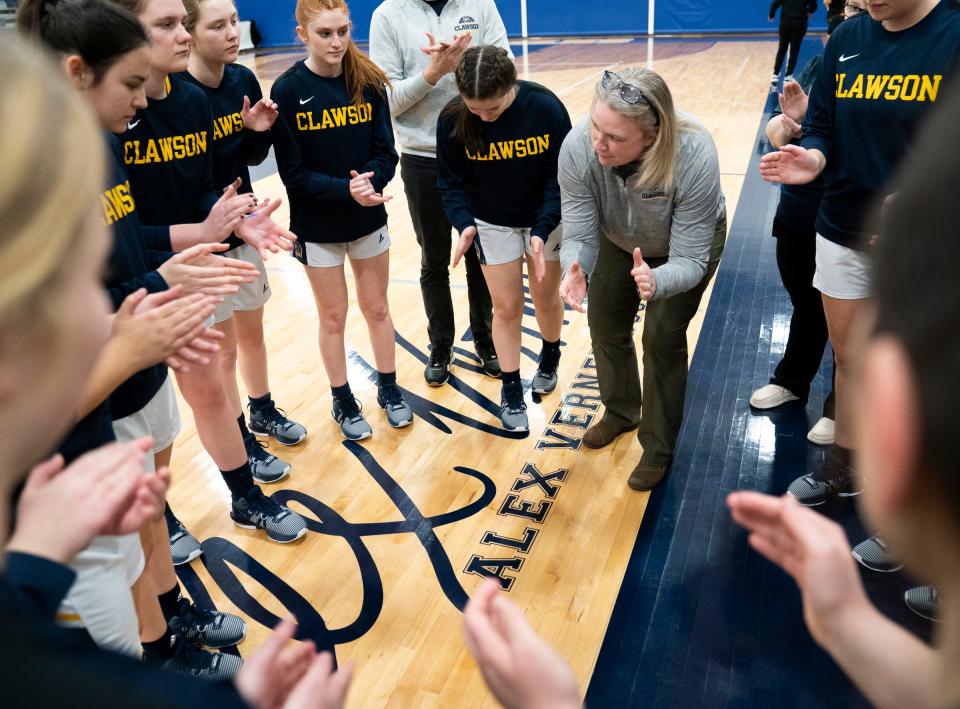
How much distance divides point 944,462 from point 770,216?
5.84 metres

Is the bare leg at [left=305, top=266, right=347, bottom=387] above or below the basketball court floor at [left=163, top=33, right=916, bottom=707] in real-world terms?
above

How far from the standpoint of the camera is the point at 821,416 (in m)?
3.40

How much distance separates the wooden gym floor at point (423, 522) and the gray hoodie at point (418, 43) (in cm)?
126

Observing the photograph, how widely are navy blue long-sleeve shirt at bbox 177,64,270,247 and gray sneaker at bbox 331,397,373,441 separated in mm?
921

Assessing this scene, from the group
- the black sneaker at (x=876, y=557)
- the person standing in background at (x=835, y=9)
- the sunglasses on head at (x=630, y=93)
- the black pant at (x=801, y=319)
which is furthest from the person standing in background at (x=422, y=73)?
the person standing in background at (x=835, y=9)

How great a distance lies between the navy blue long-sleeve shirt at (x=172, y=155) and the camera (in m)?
2.47

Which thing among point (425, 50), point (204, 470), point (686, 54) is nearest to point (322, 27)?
point (425, 50)

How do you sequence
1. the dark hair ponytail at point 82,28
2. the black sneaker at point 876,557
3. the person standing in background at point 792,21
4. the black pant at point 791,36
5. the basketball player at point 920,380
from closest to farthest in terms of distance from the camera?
1. the basketball player at point 920,380
2. the dark hair ponytail at point 82,28
3. the black sneaker at point 876,557
4. the person standing in background at point 792,21
5. the black pant at point 791,36

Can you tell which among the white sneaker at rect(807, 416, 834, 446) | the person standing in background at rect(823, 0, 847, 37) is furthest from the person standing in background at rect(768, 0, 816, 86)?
the white sneaker at rect(807, 416, 834, 446)

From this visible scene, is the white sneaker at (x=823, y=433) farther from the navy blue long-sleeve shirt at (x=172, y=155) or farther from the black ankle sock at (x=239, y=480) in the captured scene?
the navy blue long-sleeve shirt at (x=172, y=155)

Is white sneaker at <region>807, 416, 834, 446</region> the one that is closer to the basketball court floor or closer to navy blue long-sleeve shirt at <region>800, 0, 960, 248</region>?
the basketball court floor

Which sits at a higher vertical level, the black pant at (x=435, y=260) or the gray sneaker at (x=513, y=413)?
the black pant at (x=435, y=260)

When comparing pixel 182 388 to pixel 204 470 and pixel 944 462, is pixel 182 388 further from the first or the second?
pixel 944 462

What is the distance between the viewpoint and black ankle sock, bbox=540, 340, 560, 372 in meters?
3.72
